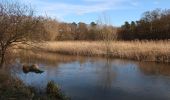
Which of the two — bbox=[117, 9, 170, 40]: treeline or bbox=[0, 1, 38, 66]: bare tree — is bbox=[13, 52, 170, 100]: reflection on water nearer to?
bbox=[0, 1, 38, 66]: bare tree

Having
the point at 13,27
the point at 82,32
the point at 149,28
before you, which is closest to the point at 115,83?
the point at 13,27

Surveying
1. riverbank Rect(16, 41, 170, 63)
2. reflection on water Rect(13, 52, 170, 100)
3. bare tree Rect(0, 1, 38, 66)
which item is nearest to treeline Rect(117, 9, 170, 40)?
riverbank Rect(16, 41, 170, 63)

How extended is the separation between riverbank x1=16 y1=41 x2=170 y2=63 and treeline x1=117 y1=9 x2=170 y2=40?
14.2 meters

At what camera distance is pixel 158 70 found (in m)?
17.1

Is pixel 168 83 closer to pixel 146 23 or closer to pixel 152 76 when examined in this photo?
pixel 152 76

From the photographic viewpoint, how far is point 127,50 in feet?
82.1

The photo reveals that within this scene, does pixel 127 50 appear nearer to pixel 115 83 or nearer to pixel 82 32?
pixel 115 83

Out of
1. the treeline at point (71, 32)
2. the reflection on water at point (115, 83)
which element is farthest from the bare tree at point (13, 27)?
the treeline at point (71, 32)

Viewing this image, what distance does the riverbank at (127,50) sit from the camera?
21812 mm

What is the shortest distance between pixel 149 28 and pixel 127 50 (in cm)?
2048

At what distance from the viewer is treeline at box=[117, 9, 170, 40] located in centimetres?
4116

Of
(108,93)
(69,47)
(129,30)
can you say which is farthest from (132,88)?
(129,30)

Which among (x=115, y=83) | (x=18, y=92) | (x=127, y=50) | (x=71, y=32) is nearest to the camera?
(x=18, y=92)

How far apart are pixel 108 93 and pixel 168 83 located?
11.0 ft
